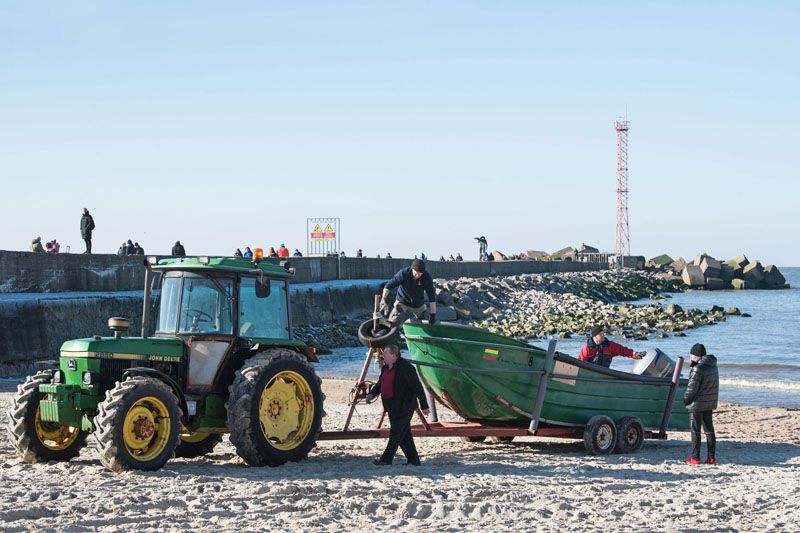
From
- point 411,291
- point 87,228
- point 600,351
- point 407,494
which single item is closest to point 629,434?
point 600,351

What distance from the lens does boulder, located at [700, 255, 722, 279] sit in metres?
79.3

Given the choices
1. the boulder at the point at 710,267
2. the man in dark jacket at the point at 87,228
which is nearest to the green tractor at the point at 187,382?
the man in dark jacket at the point at 87,228

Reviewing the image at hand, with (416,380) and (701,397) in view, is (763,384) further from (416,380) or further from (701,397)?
(416,380)

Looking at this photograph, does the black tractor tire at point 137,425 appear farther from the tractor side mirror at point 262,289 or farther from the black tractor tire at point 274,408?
the tractor side mirror at point 262,289

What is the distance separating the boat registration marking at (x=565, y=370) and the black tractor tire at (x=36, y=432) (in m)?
5.18

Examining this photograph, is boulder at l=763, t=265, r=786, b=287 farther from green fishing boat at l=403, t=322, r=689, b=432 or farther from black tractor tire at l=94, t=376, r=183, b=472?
black tractor tire at l=94, t=376, r=183, b=472

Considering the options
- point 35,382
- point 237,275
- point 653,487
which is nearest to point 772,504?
point 653,487

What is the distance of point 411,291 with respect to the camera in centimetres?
1034

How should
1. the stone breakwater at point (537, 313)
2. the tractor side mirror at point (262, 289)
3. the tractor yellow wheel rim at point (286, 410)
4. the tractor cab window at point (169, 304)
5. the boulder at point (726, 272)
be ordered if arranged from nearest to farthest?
the tractor side mirror at point (262, 289) → the tractor yellow wheel rim at point (286, 410) → the tractor cab window at point (169, 304) → the stone breakwater at point (537, 313) → the boulder at point (726, 272)

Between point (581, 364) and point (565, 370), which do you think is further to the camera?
point (581, 364)

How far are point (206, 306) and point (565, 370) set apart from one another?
4272 mm

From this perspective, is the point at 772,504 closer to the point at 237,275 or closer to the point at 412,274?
the point at 412,274

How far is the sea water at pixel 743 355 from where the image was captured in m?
20.4

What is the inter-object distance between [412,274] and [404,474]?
259 centimetres
